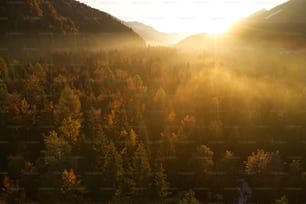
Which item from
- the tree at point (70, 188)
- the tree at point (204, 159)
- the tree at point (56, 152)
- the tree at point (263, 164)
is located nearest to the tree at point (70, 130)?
the tree at point (56, 152)

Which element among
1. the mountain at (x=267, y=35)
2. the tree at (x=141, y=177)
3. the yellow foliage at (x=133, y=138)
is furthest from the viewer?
the mountain at (x=267, y=35)

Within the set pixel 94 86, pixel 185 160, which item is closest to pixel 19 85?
pixel 94 86

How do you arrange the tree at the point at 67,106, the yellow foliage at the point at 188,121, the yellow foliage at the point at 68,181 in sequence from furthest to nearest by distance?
the yellow foliage at the point at 188,121, the tree at the point at 67,106, the yellow foliage at the point at 68,181

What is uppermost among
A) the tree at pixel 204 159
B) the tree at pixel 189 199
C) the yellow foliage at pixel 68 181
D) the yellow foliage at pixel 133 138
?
the yellow foliage at pixel 133 138

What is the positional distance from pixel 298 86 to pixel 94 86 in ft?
217

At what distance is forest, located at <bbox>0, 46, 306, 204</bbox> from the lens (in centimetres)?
5475

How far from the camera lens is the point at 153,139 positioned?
77688 millimetres

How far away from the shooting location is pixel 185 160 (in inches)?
2569

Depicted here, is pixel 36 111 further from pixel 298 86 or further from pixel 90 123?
pixel 298 86

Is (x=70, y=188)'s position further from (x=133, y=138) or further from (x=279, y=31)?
(x=279, y=31)

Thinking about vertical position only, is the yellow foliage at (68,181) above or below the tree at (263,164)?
below

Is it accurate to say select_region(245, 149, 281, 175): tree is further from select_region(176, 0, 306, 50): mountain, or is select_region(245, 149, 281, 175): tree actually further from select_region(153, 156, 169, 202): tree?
select_region(176, 0, 306, 50): mountain

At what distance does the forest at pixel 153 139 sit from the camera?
54750mm

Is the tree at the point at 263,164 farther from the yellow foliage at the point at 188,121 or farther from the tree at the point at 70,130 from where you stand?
the tree at the point at 70,130
